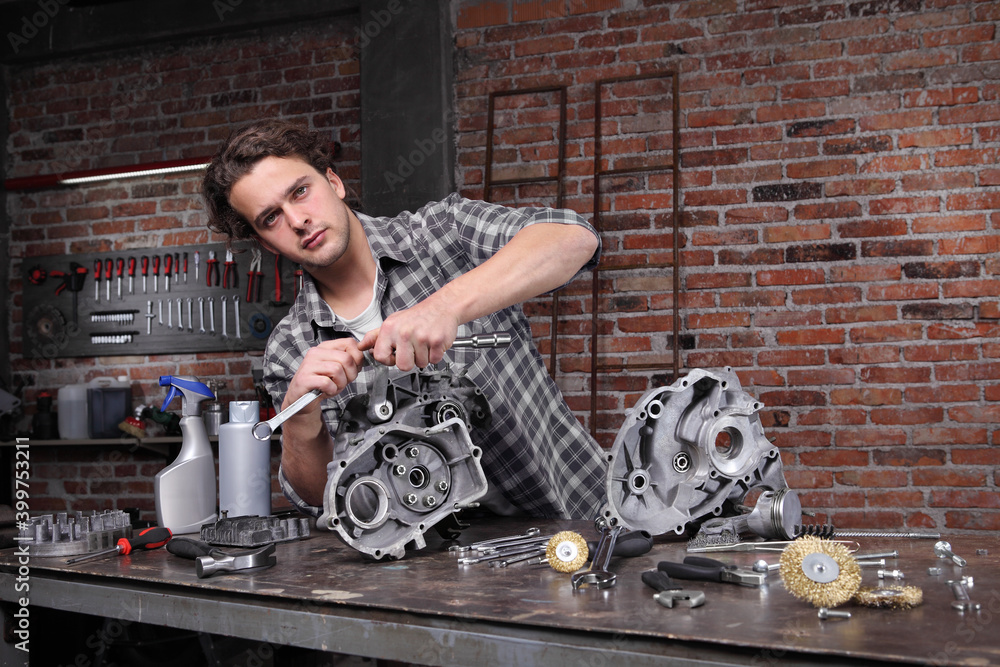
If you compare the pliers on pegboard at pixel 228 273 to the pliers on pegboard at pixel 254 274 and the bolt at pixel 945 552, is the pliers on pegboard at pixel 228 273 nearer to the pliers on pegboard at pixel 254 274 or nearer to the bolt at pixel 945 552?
the pliers on pegboard at pixel 254 274

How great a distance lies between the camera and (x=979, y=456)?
11.4 feet

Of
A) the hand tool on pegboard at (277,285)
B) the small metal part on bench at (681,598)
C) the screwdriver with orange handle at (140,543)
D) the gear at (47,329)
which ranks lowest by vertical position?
the screwdriver with orange handle at (140,543)

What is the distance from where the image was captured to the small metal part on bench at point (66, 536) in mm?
1613

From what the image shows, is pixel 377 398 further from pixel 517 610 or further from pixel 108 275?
pixel 108 275

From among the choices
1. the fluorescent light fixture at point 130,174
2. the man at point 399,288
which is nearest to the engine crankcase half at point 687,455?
the man at point 399,288

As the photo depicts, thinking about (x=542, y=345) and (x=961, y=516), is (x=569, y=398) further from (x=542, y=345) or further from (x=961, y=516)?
(x=961, y=516)

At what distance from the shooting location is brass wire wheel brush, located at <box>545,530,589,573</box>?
4.04 ft

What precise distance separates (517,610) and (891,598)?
461 millimetres

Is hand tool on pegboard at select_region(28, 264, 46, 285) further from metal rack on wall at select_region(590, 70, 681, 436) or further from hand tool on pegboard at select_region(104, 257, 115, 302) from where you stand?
metal rack on wall at select_region(590, 70, 681, 436)

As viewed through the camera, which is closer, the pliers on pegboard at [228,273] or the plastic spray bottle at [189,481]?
the plastic spray bottle at [189,481]

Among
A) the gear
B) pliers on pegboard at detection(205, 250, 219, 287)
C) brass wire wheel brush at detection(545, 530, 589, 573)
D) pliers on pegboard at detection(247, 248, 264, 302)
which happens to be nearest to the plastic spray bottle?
brass wire wheel brush at detection(545, 530, 589, 573)

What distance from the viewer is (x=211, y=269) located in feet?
14.4

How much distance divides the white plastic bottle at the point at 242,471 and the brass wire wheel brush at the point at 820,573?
132cm

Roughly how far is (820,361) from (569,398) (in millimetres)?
1182
